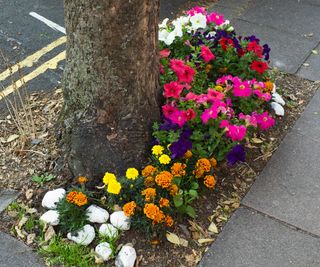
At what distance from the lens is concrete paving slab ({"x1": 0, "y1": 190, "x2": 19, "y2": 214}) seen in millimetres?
3180

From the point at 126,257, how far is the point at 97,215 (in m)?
0.35

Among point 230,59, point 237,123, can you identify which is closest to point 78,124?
point 237,123

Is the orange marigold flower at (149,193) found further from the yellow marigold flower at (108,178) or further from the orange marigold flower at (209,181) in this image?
the orange marigold flower at (209,181)

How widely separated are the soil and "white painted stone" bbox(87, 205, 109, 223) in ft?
0.56

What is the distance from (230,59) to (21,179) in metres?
1.88

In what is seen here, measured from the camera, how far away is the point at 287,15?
19.6 feet

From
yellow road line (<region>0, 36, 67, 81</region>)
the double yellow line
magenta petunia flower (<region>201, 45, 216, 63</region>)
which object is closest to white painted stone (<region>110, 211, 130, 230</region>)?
magenta petunia flower (<region>201, 45, 216, 63</region>)

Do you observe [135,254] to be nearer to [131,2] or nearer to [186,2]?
[131,2]

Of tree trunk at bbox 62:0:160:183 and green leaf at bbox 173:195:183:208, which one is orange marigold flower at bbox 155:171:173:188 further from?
tree trunk at bbox 62:0:160:183

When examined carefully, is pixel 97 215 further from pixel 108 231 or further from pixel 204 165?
pixel 204 165

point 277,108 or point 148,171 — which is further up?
point 148,171

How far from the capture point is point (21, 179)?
334 cm

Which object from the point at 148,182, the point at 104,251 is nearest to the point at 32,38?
the point at 148,182

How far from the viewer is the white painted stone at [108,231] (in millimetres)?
2939
